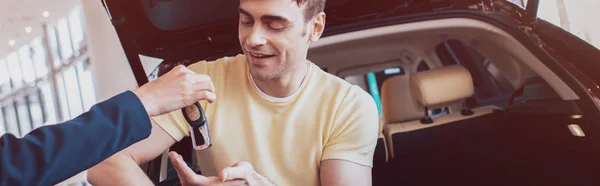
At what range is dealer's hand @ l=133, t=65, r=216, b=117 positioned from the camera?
71cm

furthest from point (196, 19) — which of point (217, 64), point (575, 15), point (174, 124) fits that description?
point (575, 15)

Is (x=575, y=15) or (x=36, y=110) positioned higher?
(x=575, y=15)

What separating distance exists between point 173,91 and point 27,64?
0.56m

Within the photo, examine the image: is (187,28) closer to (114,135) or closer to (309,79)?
(309,79)

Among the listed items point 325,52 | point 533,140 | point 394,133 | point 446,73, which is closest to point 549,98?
point 533,140

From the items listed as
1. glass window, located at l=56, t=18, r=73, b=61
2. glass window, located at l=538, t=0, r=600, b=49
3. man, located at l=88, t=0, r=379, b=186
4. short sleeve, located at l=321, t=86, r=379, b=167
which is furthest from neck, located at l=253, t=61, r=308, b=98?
glass window, located at l=538, t=0, r=600, b=49

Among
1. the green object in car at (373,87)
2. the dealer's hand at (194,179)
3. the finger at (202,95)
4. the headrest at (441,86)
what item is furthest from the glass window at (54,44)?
the headrest at (441,86)

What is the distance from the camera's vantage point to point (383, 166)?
1165 millimetres

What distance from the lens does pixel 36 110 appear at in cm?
109

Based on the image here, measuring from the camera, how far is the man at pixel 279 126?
3.41 ft

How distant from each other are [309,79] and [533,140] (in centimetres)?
56

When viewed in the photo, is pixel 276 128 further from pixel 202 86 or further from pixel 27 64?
pixel 27 64

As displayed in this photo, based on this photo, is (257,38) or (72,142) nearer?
(72,142)

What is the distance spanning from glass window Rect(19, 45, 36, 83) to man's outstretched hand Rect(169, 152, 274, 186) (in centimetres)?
39
